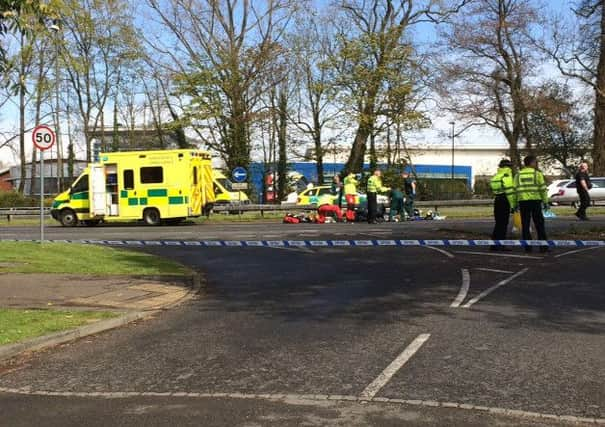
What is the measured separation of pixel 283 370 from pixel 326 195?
87.8 ft

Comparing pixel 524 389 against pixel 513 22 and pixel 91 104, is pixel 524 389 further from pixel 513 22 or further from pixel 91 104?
pixel 91 104

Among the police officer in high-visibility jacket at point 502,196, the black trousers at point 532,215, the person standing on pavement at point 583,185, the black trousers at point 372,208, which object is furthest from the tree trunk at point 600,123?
the black trousers at point 532,215

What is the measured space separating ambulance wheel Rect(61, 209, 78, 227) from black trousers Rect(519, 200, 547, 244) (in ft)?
64.9

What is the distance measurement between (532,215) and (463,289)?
4398 mm

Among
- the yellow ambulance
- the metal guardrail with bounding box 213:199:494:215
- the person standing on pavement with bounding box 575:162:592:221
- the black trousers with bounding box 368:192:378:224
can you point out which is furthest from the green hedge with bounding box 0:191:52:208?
the person standing on pavement with bounding box 575:162:592:221

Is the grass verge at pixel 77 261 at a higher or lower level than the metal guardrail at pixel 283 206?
lower

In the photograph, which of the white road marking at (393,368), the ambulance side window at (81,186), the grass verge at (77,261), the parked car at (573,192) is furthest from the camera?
the parked car at (573,192)

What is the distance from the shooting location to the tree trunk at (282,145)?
4019 cm

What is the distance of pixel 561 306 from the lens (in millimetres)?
8070

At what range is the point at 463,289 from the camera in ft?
31.0

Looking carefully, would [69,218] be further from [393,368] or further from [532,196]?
[393,368]

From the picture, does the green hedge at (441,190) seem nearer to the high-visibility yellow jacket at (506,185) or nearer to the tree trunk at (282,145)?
the tree trunk at (282,145)

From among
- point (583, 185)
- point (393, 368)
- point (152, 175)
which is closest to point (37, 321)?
point (393, 368)

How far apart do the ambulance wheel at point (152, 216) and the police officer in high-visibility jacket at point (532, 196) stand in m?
16.1
